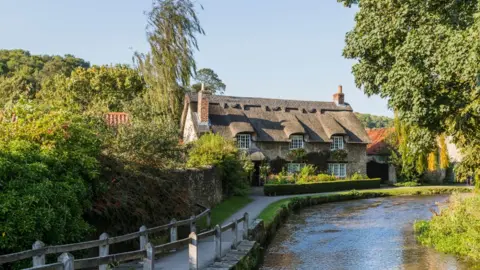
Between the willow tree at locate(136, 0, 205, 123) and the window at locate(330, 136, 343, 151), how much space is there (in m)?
17.7

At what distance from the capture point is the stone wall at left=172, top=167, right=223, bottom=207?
765 inches

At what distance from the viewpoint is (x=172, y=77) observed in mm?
35312

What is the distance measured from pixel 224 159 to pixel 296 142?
16.5m

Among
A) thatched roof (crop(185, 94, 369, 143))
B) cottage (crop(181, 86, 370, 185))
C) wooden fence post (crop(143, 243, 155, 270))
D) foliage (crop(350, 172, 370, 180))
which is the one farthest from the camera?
foliage (crop(350, 172, 370, 180))

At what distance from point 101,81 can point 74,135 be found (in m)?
37.6

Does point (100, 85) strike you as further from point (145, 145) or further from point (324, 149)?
point (145, 145)

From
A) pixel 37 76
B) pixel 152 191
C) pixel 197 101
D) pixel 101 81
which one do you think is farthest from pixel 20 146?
pixel 37 76

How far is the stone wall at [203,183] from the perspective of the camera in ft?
63.8

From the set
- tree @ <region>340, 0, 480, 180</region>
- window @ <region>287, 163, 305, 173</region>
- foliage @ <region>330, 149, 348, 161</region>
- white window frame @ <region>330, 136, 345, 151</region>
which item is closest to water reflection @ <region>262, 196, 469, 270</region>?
tree @ <region>340, 0, 480, 180</region>

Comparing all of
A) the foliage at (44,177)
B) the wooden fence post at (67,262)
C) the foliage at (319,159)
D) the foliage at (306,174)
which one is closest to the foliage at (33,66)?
the foliage at (319,159)

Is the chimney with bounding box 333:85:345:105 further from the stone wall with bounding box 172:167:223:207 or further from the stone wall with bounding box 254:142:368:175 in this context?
the stone wall with bounding box 172:167:223:207

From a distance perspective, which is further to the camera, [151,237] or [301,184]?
[301,184]

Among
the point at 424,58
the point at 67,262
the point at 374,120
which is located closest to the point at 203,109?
the point at 424,58

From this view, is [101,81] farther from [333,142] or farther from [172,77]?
[333,142]
